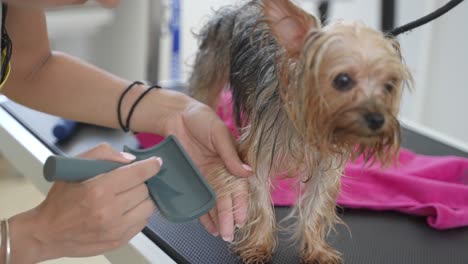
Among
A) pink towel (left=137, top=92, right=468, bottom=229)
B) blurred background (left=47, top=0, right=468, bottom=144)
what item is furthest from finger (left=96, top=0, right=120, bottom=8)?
blurred background (left=47, top=0, right=468, bottom=144)

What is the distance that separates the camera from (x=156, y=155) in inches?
37.0

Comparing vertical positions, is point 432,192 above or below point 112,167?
below

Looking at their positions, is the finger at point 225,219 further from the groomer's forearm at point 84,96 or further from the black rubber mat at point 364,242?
the groomer's forearm at point 84,96

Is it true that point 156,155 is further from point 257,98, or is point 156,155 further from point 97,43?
point 97,43

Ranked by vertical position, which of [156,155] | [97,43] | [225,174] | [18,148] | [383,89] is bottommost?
[97,43]

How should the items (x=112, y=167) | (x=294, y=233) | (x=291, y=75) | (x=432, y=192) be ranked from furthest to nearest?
(x=432, y=192)
(x=294, y=233)
(x=291, y=75)
(x=112, y=167)

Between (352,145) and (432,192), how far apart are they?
1.71ft

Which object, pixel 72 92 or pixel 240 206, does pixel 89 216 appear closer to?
pixel 240 206

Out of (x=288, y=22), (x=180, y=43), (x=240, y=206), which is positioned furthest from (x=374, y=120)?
(x=180, y=43)

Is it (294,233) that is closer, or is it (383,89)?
(383,89)

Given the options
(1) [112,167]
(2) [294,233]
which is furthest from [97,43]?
(1) [112,167]

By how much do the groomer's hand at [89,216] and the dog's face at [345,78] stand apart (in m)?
0.25

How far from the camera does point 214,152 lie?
1.14 m

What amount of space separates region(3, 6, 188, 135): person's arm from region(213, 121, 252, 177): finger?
0.48 feet
